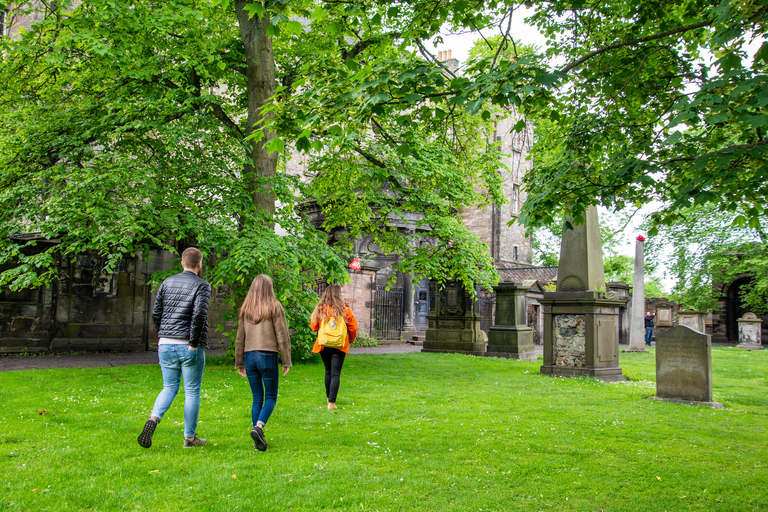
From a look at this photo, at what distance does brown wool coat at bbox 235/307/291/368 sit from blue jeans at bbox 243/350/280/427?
0.24 ft

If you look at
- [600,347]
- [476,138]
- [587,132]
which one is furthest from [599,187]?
[476,138]

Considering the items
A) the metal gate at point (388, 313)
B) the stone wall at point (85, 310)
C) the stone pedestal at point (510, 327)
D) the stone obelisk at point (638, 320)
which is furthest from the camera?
the metal gate at point (388, 313)

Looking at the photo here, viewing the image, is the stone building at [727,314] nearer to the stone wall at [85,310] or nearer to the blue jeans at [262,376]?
the stone wall at [85,310]

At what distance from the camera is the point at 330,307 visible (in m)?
7.57

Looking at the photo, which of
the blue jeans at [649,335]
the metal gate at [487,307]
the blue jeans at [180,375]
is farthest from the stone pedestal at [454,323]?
the blue jeans at [649,335]

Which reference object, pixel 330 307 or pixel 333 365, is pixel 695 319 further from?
pixel 330 307

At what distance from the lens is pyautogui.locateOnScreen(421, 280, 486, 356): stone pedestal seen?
59.0 feet

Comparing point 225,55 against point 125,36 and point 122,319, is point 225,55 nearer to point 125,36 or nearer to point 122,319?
point 125,36

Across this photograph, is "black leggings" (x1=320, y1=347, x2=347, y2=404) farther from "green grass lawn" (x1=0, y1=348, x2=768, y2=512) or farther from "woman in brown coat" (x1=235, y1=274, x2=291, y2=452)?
"woman in brown coat" (x1=235, y1=274, x2=291, y2=452)

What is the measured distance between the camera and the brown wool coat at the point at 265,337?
18.7 feet

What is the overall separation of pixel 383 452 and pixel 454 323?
13.2 meters

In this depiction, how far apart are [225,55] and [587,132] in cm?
864

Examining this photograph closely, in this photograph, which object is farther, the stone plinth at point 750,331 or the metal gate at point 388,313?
the stone plinth at point 750,331

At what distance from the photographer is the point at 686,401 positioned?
912cm
